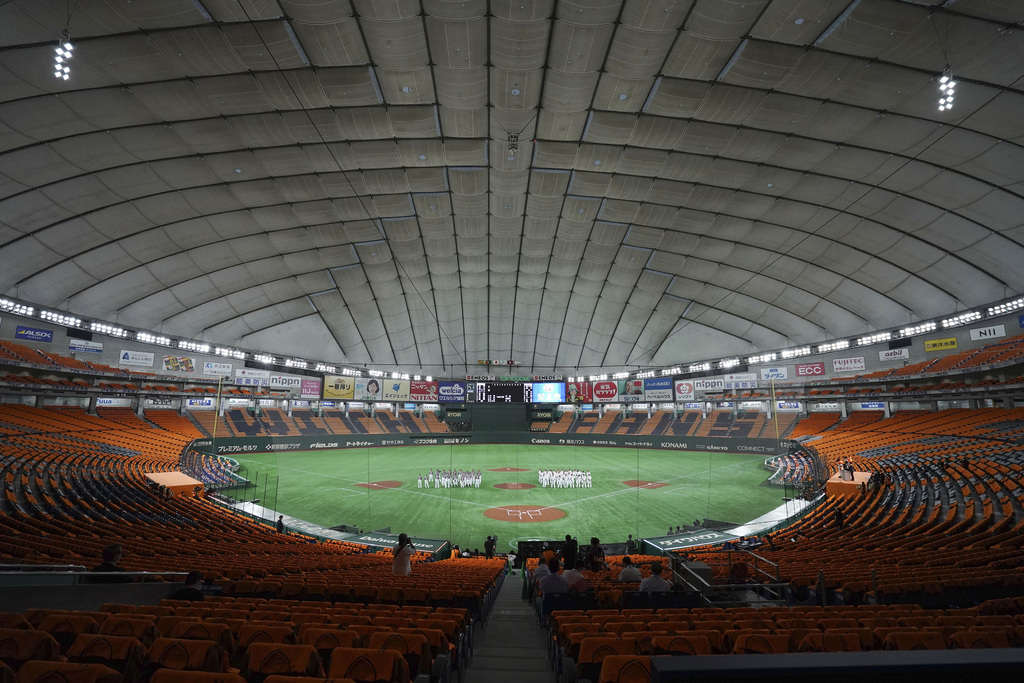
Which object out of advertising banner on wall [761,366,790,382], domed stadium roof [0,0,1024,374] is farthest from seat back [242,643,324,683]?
advertising banner on wall [761,366,790,382]

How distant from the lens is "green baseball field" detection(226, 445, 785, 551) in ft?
67.2

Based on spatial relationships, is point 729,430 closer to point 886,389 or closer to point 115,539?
point 886,389

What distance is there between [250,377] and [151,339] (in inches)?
336

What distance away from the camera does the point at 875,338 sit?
128 ft

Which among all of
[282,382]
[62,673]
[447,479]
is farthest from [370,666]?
[282,382]

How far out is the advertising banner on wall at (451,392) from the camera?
1406 inches

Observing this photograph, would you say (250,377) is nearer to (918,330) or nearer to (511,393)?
(511,393)

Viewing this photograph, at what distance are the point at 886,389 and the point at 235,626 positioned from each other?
46.2 metres

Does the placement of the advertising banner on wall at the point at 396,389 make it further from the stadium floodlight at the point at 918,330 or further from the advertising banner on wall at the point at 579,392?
the stadium floodlight at the point at 918,330

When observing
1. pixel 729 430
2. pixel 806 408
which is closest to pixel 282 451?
pixel 729 430

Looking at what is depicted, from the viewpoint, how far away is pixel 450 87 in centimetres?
2394

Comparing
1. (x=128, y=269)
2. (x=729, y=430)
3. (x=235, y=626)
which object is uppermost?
(x=128, y=269)

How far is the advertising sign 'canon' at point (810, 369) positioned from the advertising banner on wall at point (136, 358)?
57434mm

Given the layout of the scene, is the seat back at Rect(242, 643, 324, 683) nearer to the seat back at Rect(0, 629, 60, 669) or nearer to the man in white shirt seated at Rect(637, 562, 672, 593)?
the seat back at Rect(0, 629, 60, 669)
